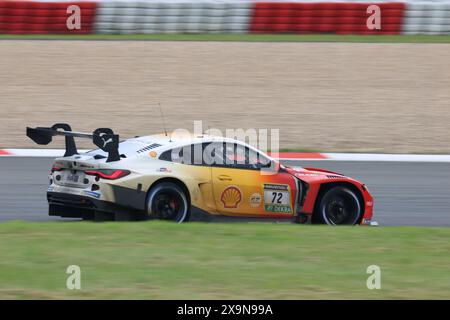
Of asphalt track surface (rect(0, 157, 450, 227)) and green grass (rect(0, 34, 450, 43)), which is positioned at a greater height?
green grass (rect(0, 34, 450, 43))

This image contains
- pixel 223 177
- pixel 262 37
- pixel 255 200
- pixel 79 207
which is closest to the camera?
pixel 79 207

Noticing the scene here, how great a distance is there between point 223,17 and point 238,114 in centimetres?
802

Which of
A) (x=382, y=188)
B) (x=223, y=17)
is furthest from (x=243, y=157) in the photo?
(x=223, y=17)

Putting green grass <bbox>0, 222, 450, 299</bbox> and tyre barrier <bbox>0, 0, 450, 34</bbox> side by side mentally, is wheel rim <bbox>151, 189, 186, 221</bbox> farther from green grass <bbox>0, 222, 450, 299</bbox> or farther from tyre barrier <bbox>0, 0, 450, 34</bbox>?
tyre barrier <bbox>0, 0, 450, 34</bbox>

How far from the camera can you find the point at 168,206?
35.5 feet

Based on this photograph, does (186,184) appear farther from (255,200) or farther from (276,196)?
(276,196)

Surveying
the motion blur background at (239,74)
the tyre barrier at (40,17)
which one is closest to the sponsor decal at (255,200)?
the motion blur background at (239,74)

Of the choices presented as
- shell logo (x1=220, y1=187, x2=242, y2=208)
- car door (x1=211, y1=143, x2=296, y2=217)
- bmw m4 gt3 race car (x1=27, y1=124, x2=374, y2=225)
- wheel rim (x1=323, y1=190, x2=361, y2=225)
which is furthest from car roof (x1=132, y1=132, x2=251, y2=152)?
wheel rim (x1=323, y1=190, x2=361, y2=225)

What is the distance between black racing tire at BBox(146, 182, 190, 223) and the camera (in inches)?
421

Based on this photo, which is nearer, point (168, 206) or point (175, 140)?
point (168, 206)

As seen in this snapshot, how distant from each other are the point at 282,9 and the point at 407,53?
12.7 feet

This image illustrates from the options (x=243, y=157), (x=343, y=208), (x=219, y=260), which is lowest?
(x=219, y=260)

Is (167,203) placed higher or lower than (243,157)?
lower

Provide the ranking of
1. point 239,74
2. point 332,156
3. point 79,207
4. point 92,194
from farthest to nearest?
point 239,74, point 332,156, point 79,207, point 92,194
